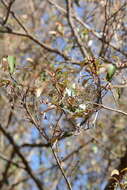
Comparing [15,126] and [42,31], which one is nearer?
[42,31]

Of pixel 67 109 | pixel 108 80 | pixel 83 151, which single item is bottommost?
pixel 83 151

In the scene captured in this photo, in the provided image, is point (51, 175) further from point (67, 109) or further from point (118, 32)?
point (67, 109)

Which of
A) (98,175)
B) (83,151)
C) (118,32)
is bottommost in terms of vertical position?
(98,175)

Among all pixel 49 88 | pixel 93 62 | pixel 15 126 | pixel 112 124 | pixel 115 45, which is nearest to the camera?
pixel 93 62

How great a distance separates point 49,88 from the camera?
2.35 metres

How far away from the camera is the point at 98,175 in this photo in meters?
6.49

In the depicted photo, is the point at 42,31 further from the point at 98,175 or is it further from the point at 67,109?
the point at 67,109

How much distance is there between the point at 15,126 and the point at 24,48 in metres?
1.62

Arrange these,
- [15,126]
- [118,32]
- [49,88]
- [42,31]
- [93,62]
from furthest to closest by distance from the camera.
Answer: [15,126]
[42,31]
[118,32]
[49,88]
[93,62]

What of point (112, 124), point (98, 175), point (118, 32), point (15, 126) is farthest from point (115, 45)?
point (15, 126)

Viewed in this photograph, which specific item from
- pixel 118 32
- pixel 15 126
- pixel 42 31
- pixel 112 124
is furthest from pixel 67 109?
pixel 15 126

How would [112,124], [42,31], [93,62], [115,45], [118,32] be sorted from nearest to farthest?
[93,62]
[118,32]
[115,45]
[112,124]
[42,31]

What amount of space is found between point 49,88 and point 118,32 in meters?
1.57

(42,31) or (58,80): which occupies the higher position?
(42,31)
